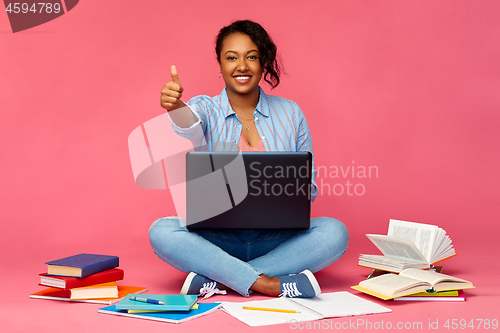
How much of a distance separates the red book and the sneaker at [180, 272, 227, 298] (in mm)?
311

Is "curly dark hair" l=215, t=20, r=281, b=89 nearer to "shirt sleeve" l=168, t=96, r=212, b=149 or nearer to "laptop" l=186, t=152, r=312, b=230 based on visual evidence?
"shirt sleeve" l=168, t=96, r=212, b=149

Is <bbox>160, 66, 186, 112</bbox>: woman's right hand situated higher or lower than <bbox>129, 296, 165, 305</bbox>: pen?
higher

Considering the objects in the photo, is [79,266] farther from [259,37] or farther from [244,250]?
[259,37]

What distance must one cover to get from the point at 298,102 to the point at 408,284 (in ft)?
6.05

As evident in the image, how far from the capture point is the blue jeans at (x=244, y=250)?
2.10 m

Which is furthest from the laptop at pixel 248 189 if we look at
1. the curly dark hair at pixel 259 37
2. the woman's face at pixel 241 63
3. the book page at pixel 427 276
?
the curly dark hair at pixel 259 37

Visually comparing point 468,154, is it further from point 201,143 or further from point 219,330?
point 219,330

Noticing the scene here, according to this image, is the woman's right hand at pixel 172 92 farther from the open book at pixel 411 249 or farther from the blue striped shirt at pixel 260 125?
the open book at pixel 411 249

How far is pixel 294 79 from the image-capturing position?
3.54 m

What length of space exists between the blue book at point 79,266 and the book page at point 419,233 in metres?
1.46

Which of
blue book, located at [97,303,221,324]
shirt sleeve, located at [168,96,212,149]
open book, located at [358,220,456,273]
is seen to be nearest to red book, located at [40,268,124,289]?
blue book, located at [97,303,221,324]

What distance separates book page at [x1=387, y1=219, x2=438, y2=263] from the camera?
2400mm

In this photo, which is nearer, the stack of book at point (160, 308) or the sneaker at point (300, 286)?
the stack of book at point (160, 308)

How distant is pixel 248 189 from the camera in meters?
1.97
